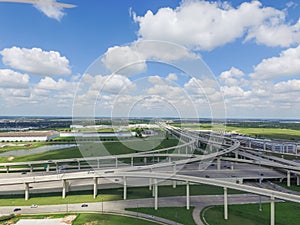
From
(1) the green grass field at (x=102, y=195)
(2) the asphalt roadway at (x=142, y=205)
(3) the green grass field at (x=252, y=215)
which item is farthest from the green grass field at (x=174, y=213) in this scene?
(1) the green grass field at (x=102, y=195)

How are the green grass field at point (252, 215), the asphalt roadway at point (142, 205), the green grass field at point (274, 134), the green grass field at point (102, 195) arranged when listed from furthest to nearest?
1. the green grass field at point (274, 134)
2. the green grass field at point (102, 195)
3. the asphalt roadway at point (142, 205)
4. the green grass field at point (252, 215)

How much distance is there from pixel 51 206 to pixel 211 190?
16664mm

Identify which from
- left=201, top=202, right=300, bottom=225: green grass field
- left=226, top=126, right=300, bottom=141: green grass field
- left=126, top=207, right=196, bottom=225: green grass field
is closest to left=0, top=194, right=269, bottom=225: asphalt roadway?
left=126, top=207, right=196, bottom=225: green grass field

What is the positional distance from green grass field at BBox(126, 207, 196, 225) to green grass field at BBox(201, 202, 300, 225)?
148 centimetres

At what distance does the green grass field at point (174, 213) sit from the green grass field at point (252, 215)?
58.2 inches

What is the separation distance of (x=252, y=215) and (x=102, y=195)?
47.7 ft

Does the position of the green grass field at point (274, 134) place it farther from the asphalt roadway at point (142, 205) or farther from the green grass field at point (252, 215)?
the asphalt roadway at point (142, 205)

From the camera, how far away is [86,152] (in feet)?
136

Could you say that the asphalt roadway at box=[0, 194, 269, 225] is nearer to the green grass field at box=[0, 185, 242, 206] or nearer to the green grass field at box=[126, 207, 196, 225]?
the green grass field at box=[126, 207, 196, 225]

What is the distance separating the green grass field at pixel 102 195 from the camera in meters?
22.9

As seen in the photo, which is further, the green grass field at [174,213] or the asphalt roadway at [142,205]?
the asphalt roadway at [142,205]

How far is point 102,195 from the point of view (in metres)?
24.5

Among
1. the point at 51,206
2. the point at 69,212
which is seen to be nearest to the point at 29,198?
the point at 51,206

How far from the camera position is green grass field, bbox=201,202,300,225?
18.7 m
